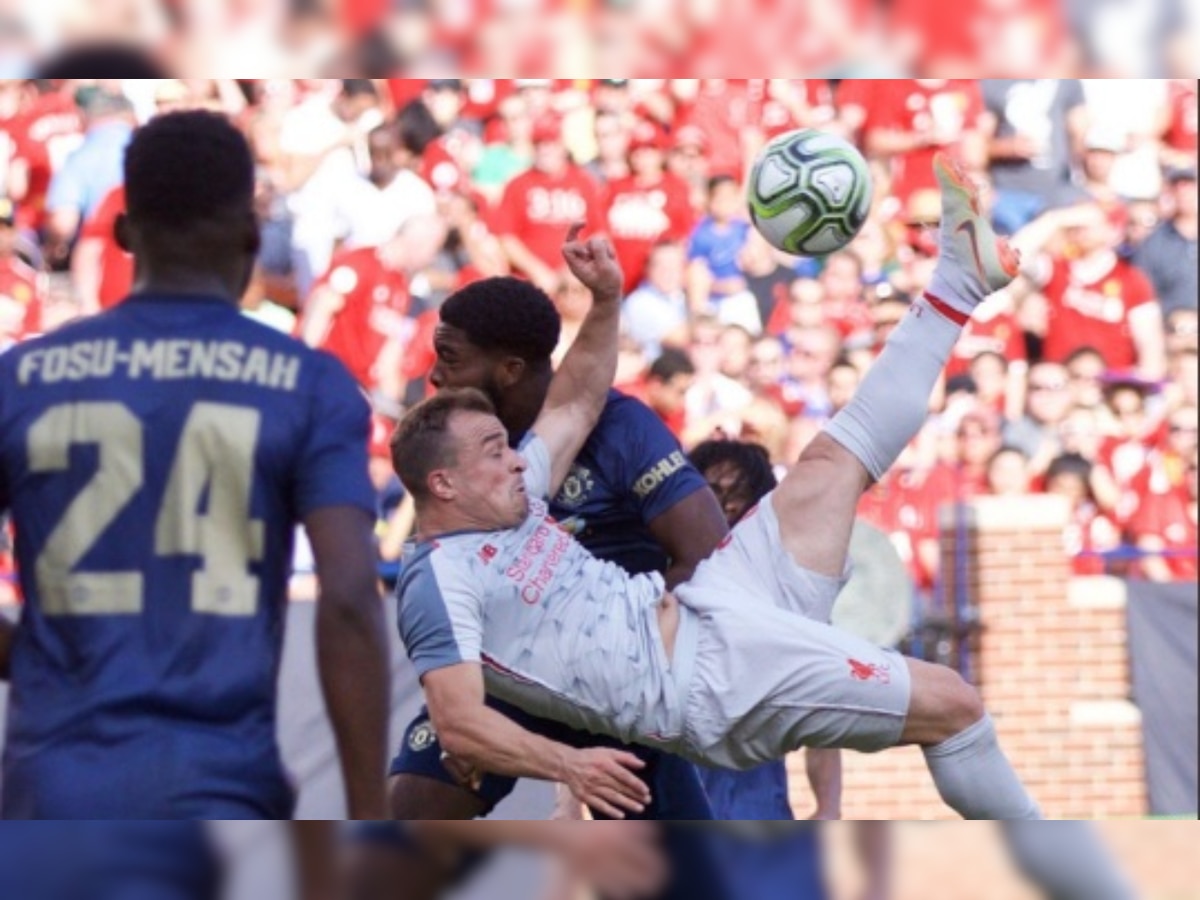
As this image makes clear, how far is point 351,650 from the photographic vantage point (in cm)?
395

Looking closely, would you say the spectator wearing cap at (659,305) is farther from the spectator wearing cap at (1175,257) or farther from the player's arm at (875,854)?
the player's arm at (875,854)

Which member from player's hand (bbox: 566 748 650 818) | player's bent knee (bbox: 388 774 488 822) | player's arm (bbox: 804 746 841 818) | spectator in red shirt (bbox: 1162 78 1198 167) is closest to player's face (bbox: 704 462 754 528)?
player's arm (bbox: 804 746 841 818)

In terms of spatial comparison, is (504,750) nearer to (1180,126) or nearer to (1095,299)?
(1095,299)

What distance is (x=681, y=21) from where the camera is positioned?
28.4 feet

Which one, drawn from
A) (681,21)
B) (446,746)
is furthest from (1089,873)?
(681,21)

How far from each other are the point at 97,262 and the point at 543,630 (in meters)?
6.71

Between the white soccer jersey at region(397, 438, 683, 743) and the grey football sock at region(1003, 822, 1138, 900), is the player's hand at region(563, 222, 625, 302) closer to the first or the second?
the white soccer jersey at region(397, 438, 683, 743)

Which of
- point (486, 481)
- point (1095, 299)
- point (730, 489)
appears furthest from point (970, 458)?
point (486, 481)

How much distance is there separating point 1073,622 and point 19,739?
8.77 m

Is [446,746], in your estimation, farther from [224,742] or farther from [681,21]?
[681,21]

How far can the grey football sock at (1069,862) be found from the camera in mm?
3637

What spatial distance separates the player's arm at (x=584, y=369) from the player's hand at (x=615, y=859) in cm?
274

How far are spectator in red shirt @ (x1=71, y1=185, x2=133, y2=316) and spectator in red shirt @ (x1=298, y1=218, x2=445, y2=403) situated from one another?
3.13ft

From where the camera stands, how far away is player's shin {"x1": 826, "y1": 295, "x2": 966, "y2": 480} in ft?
18.9
